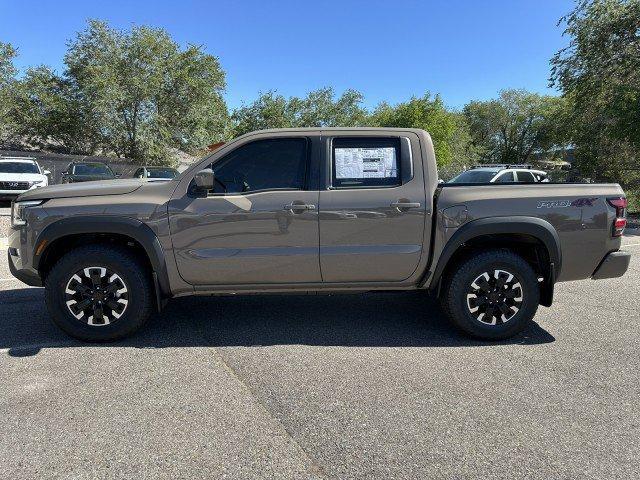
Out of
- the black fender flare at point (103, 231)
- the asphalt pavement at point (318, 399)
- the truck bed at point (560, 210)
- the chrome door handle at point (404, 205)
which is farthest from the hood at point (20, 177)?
the truck bed at point (560, 210)

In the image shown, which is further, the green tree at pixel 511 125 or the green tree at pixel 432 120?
the green tree at pixel 511 125

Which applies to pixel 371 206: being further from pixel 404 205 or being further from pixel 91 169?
pixel 91 169

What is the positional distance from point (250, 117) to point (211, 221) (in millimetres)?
32694

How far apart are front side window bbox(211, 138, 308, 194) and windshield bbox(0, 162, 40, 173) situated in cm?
1441

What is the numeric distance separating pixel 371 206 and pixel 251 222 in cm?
103

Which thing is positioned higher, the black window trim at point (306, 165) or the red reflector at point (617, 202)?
the black window trim at point (306, 165)

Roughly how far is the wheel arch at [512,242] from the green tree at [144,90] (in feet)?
75.2

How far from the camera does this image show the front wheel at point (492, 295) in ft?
13.3

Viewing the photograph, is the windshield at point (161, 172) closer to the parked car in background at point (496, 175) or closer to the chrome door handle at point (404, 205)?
the parked car in background at point (496, 175)

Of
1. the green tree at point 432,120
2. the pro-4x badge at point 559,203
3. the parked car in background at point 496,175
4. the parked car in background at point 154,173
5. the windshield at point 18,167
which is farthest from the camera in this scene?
the green tree at point 432,120

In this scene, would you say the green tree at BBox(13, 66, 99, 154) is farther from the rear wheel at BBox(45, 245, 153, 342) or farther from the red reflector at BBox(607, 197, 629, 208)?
the red reflector at BBox(607, 197, 629, 208)

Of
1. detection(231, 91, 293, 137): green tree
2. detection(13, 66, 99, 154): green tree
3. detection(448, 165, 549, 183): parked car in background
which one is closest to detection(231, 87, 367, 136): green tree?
detection(231, 91, 293, 137): green tree

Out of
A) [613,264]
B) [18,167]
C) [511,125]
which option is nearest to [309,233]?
[613,264]

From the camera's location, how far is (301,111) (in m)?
34.7
